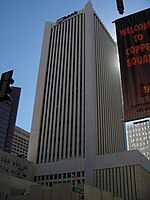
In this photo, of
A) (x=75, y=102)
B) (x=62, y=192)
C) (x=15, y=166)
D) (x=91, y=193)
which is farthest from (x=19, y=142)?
(x=91, y=193)

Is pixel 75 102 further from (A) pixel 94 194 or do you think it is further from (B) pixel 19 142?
(B) pixel 19 142

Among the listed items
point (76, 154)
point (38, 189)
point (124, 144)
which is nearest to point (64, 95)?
point (76, 154)

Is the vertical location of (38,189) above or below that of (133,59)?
below

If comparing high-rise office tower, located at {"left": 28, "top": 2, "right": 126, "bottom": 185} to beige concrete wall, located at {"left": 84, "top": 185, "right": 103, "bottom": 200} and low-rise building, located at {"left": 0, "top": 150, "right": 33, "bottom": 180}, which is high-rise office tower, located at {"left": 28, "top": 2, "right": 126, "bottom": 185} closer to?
low-rise building, located at {"left": 0, "top": 150, "right": 33, "bottom": 180}

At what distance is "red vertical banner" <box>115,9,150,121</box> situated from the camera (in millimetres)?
19734

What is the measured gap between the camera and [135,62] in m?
21.0

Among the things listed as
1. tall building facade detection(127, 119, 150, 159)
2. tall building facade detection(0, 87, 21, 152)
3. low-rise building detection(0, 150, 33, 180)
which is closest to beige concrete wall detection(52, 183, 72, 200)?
low-rise building detection(0, 150, 33, 180)

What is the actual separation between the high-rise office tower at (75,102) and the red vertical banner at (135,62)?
179 feet

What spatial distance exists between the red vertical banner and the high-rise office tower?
54.7 m

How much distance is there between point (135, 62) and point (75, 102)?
223ft

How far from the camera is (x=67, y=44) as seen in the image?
338 ft

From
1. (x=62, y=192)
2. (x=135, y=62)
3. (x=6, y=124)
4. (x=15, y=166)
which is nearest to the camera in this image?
(x=135, y=62)

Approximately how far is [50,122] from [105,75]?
1180 inches

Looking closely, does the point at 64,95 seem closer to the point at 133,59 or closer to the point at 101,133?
the point at 101,133
